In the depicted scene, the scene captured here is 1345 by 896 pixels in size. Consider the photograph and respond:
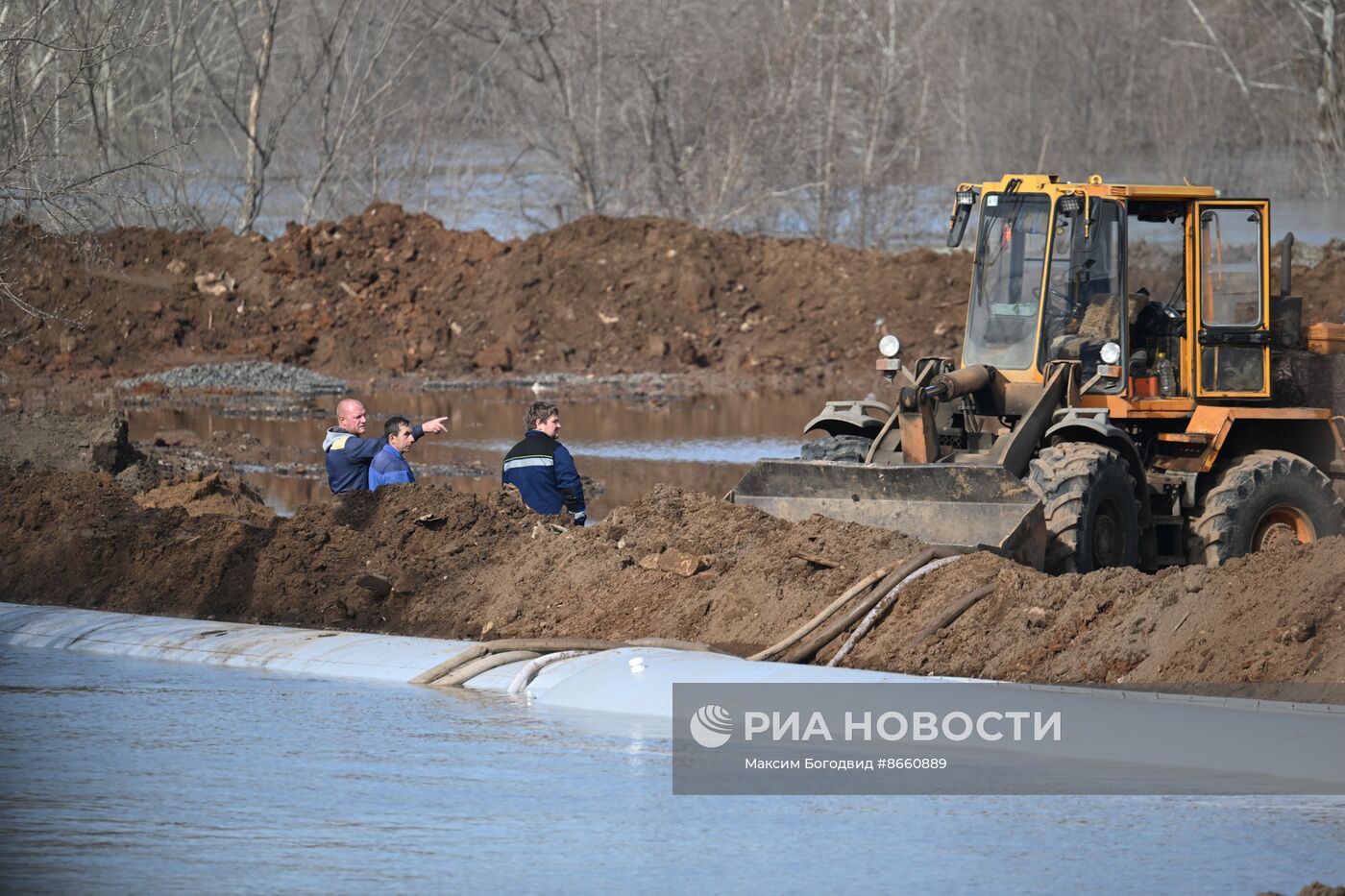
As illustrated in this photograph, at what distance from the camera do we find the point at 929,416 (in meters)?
11.8

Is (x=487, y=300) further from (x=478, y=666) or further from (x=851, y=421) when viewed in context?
(x=478, y=666)

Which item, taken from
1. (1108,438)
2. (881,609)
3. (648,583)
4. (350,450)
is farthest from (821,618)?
(350,450)

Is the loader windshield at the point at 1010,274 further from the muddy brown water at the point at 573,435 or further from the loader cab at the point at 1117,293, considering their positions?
the muddy brown water at the point at 573,435

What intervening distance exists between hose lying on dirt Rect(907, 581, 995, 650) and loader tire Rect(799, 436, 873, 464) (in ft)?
9.64

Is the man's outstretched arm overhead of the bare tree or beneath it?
beneath

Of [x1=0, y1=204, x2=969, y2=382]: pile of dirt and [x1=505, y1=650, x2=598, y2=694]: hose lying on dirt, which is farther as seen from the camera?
[x1=0, y1=204, x2=969, y2=382]: pile of dirt

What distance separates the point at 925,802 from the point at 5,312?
24.9 m

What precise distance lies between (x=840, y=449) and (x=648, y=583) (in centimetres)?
231

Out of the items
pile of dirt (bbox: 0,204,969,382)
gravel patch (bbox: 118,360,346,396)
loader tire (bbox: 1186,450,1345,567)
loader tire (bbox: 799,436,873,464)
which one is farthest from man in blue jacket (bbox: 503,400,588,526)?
pile of dirt (bbox: 0,204,969,382)

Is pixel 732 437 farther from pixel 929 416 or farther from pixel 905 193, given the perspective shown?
pixel 905 193

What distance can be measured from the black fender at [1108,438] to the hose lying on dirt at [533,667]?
151 inches

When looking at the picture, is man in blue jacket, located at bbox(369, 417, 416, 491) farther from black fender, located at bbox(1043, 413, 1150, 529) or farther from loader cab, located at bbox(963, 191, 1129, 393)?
black fender, located at bbox(1043, 413, 1150, 529)

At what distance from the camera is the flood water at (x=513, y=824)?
6.03 meters

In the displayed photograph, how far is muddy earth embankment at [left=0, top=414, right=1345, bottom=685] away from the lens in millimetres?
8578
